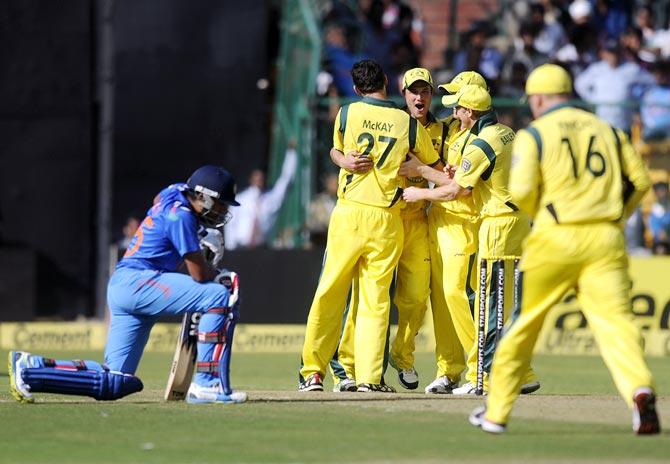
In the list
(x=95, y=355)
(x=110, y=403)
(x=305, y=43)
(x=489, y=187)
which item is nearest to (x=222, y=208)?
(x=110, y=403)

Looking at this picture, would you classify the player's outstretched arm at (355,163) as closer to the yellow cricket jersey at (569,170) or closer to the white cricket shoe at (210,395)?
the white cricket shoe at (210,395)

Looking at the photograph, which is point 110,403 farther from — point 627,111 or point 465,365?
point 627,111

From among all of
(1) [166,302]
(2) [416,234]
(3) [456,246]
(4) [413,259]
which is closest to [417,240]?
(2) [416,234]

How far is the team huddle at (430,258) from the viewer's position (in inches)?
336

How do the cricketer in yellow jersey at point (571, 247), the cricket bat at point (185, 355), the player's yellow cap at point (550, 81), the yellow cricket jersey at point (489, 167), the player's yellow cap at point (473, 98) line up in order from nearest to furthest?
1. the cricketer in yellow jersey at point (571, 247)
2. the player's yellow cap at point (550, 81)
3. the cricket bat at point (185, 355)
4. the yellow cricket jersey at point (489, 167)
5. the player's yellow cap at point (473, 98)

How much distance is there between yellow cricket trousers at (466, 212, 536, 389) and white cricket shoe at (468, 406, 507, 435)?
237cm

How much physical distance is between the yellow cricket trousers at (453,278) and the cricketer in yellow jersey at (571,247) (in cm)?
294

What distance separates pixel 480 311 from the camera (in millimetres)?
11312

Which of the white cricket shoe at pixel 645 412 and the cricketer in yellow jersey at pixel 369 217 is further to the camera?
the cricketer in yellow jersey at pixel 369 217

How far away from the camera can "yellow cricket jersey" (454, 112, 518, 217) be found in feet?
36.4

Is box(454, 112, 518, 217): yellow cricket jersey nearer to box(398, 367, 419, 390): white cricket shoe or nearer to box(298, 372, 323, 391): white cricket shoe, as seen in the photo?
box(398, 367, 419, 390): white cricket shoe

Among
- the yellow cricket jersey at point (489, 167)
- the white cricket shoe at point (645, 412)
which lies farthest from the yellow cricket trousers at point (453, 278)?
the white cricket shoe at point (645, 412)

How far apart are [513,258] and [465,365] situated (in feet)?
3.62

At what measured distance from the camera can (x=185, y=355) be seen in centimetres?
1009
